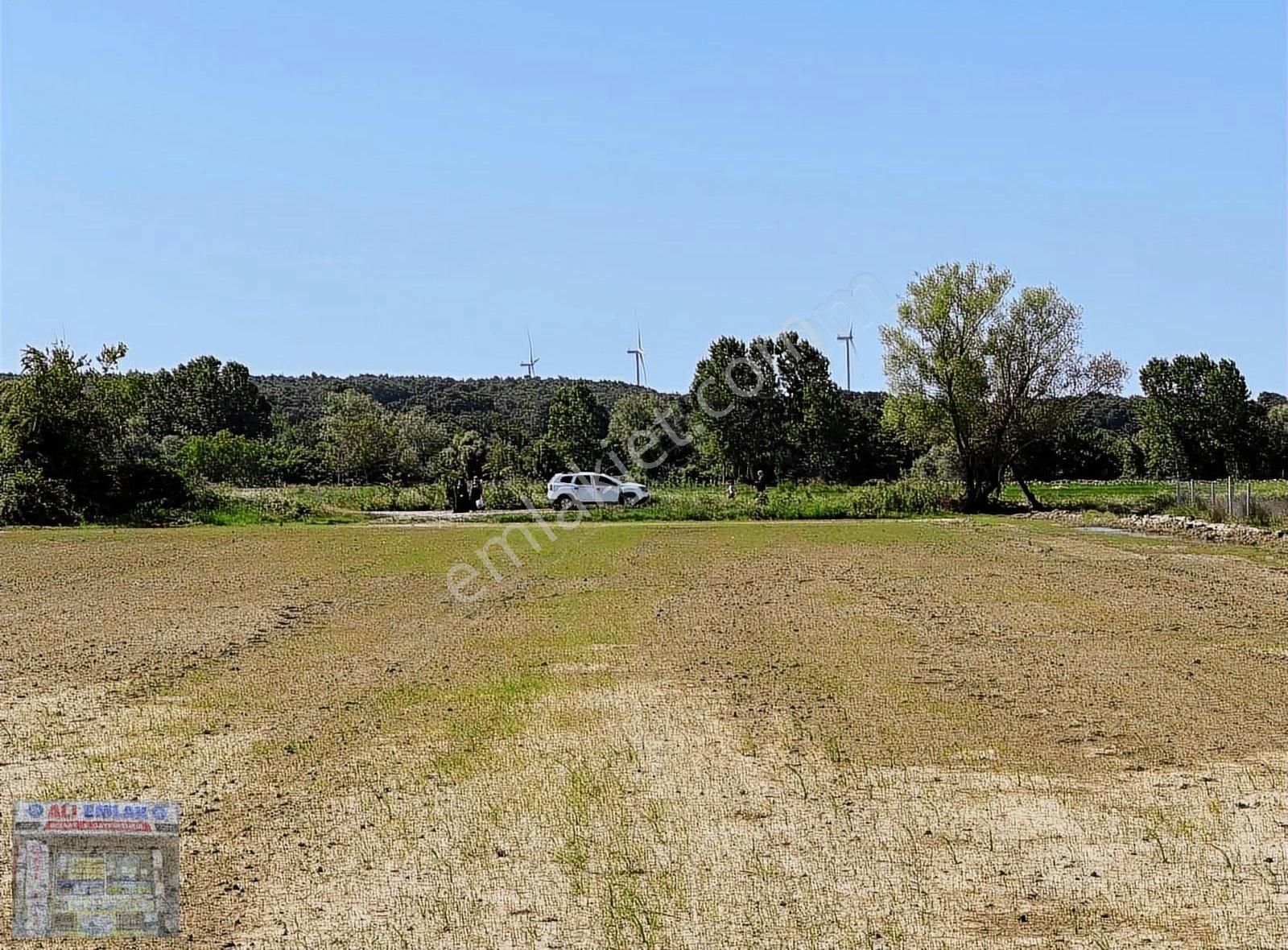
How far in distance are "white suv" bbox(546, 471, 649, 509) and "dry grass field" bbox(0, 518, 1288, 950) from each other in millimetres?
25948

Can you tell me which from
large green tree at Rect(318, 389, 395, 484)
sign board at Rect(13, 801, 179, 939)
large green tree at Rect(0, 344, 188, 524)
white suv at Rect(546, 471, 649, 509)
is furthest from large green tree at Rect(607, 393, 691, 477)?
sign board at Rect(13, 801, 179, 939)

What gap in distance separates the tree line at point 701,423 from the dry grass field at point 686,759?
24.2 m

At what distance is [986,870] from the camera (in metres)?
6.73

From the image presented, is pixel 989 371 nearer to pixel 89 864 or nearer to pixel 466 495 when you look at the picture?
pixel 466 495

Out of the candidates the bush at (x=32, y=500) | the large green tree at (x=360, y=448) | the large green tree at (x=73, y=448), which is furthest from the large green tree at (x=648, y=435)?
the bush at (x=32, y=500)

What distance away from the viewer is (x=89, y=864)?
476cm

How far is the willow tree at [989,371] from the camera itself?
47.2 meters

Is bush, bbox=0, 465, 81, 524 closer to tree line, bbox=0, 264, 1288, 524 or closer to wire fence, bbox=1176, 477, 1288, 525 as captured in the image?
tree line, bbox=0, 264, 1288, 524

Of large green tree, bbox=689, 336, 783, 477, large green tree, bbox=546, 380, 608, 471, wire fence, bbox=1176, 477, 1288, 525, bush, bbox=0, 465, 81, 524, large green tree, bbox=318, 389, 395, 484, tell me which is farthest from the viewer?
large green tree, bbox=546, 380, 608, 471

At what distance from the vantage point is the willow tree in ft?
155

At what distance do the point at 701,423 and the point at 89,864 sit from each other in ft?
225

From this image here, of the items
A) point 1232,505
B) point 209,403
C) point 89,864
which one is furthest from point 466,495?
point 209,403

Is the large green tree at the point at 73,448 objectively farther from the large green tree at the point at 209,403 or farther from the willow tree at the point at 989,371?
the large green tree at the point at 209,403

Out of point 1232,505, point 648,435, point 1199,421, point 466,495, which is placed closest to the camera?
point 1232,505
